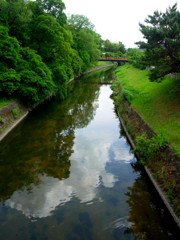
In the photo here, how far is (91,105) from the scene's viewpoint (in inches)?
1253

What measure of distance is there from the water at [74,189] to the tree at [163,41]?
24.8 ft

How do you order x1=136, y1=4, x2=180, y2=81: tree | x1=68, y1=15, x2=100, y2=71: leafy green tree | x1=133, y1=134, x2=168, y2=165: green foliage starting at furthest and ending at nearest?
x1=68, y1=15, x2=100, y2=71: leafy green tree → x1=136, y1=4, x2=180, y2=81: tree → x1=133, y1=134, x2=168, y2=165: green foliage

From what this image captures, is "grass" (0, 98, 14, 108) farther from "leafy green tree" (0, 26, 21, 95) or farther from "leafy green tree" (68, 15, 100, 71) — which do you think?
"leafy green tree" (68, 15, 100, 71)

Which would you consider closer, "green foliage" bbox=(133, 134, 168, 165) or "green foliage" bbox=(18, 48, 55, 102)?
"green foliage" bbox=(133, 134, 168, 165)

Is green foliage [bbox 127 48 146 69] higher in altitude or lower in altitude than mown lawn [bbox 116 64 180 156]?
higher

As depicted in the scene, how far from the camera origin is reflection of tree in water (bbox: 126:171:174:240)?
911 cm

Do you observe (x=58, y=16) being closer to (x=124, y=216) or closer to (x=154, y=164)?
(x=154, y=164)

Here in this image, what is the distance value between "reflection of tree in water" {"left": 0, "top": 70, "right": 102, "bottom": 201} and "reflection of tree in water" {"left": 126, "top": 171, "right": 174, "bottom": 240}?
186 inches

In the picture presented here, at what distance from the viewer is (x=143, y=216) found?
1012cm

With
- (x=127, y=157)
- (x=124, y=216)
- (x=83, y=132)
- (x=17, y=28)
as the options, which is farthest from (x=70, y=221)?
(x=17, y=28)

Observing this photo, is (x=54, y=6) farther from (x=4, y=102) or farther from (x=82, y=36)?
(x=82, y=36)

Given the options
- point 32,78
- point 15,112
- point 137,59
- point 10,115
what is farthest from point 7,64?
point 137,59

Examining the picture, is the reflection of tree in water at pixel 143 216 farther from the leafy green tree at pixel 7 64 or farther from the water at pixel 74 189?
the leafy green tree at pixel 7 64

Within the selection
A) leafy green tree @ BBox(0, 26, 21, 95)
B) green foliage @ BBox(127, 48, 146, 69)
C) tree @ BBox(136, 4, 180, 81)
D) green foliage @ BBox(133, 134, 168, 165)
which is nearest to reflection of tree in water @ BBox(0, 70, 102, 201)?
leafy green tree @ BBox(0, 26, 21, 95)
